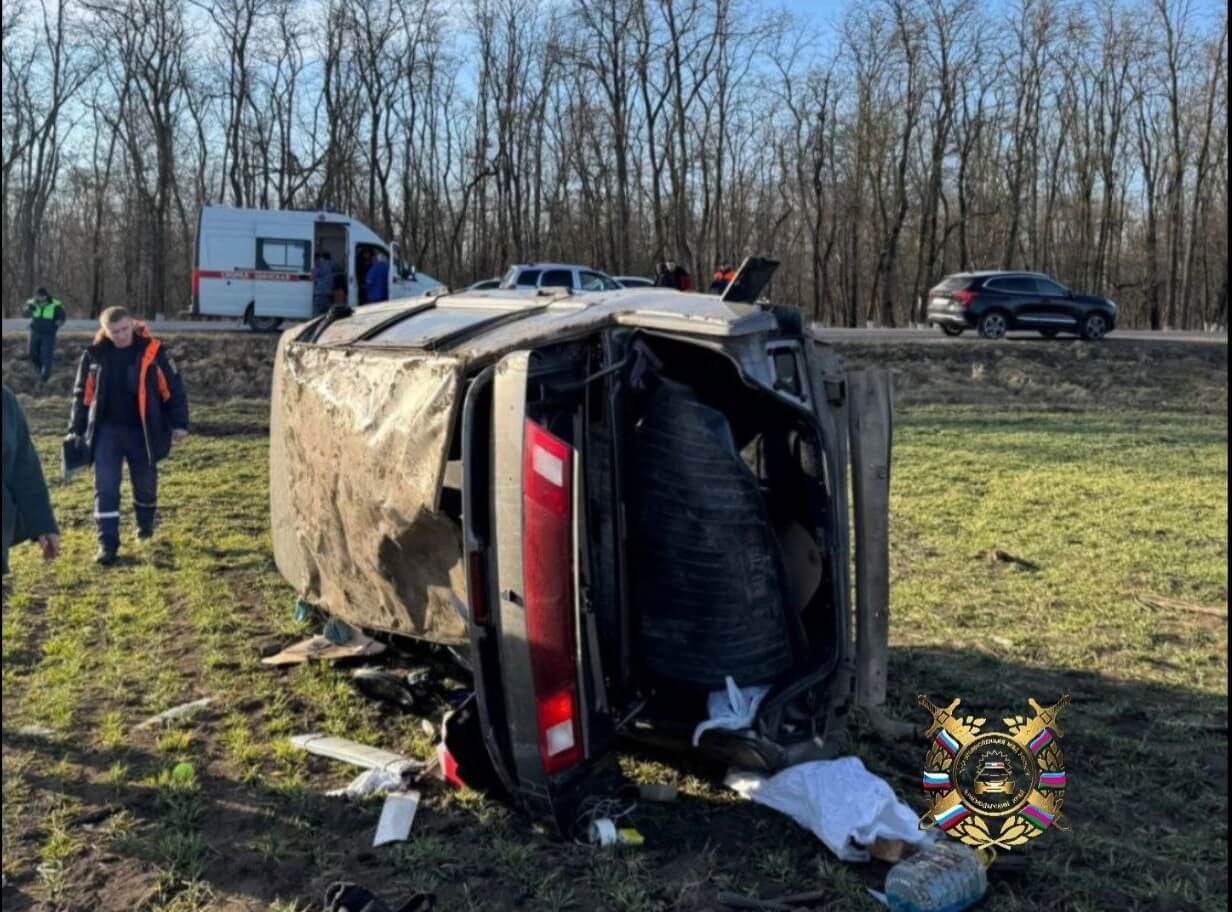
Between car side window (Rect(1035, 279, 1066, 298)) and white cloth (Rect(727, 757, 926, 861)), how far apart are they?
64.2 ft

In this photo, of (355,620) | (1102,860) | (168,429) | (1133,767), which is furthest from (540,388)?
(168,429)

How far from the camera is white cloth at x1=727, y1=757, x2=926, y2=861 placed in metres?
3.17

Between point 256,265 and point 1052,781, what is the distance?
20.0m

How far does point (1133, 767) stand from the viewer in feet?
12.8

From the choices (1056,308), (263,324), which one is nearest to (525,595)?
(263,324)

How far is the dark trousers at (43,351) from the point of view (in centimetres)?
1644

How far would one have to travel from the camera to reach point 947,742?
386 cm

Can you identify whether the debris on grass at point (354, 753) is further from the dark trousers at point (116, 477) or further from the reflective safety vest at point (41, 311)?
the reflective safety vest at point (41, 311)

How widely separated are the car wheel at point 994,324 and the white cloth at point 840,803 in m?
19.0

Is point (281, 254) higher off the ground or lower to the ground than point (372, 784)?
higher

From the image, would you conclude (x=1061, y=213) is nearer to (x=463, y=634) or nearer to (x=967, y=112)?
(x=967, y=112)

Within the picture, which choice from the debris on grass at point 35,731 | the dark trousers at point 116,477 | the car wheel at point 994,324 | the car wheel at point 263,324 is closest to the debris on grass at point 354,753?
the debris on grass at point 35,731

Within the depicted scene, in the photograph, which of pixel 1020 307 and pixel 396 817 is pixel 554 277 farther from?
pixel 396 817

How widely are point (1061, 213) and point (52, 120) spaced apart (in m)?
38.4
